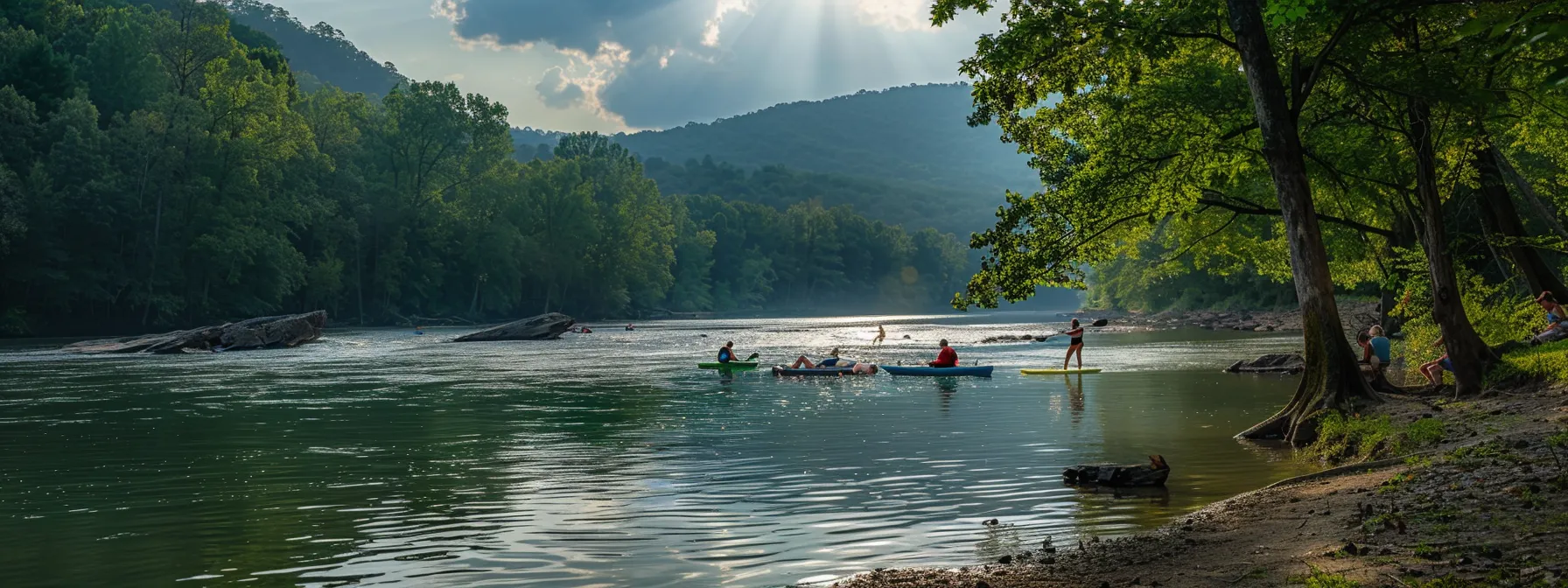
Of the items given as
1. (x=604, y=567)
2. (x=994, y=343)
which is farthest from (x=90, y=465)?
(x=994, y=343)

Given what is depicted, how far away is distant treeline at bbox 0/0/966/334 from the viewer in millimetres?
74125

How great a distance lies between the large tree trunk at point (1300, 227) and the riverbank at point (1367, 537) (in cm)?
434

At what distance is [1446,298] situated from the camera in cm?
1852

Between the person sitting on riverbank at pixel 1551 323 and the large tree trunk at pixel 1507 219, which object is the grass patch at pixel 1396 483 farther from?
the large tree trunk at pixel 1507 219

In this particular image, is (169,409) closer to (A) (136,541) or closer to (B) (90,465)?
(B) (90,465)

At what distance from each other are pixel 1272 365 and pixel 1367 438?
71.5 feet

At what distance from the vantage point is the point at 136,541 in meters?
11.7

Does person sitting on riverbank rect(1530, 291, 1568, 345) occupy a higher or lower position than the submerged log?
higher

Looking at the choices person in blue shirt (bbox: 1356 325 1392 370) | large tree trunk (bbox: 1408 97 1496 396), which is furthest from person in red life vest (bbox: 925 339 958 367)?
large tree trunk (bbox: 1408 97 1496 396)

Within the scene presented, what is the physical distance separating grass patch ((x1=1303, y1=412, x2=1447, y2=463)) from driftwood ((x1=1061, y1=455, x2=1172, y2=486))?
270 centimetres

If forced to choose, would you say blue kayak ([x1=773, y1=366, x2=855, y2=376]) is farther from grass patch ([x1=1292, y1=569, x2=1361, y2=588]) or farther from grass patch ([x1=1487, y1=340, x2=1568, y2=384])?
grass patch ([x1=1292, y1=569, x2=1361, y2=588])

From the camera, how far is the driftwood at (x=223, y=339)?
5638 centimetres

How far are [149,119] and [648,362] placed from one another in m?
48.7

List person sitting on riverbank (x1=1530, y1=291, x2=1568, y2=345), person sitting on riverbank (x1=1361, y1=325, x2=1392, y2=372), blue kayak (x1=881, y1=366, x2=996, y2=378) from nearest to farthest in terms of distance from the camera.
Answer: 1. person sitting on riverbank (x1=1530, y1=291, x2=1568, y2=345)
2. person sitting on riverbank (x1=1361, y1=325, x2=1392, y2=372)
3. blue kayak (x1=881, y1=366, x2=996, y2=378)
